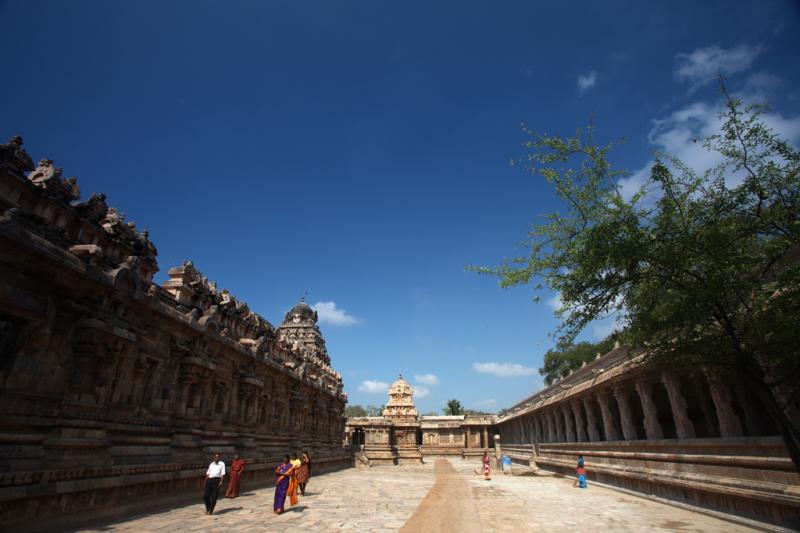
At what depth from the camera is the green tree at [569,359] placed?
58441 mm

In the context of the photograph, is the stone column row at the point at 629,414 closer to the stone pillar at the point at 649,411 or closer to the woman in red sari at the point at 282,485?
the stone pillar at the point at 649,411

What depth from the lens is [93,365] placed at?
895cm

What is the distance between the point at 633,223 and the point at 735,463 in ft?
24.7

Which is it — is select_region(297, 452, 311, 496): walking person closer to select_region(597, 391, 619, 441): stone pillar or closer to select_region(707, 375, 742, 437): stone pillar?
select_region(707, 375, 742, 437): stone pillar

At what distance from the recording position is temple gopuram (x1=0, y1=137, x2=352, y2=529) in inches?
284

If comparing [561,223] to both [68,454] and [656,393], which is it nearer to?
[68,454]

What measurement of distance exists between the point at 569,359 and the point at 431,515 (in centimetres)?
5886

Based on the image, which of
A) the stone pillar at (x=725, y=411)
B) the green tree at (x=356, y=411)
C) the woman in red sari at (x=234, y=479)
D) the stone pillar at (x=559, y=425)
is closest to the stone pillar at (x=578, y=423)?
the stone pillar at (x=559, y=425)

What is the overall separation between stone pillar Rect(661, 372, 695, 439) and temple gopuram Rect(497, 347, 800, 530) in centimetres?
3

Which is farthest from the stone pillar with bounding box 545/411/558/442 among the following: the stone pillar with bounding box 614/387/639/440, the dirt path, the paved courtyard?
the dirt path

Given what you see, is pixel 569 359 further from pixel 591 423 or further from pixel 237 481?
pixel 237 481

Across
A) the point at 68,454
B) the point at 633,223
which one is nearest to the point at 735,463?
the point at 633,223

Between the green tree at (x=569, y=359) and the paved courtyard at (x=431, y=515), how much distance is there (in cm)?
4467

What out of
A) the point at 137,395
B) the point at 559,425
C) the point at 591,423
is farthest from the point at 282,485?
the point at 559,425
